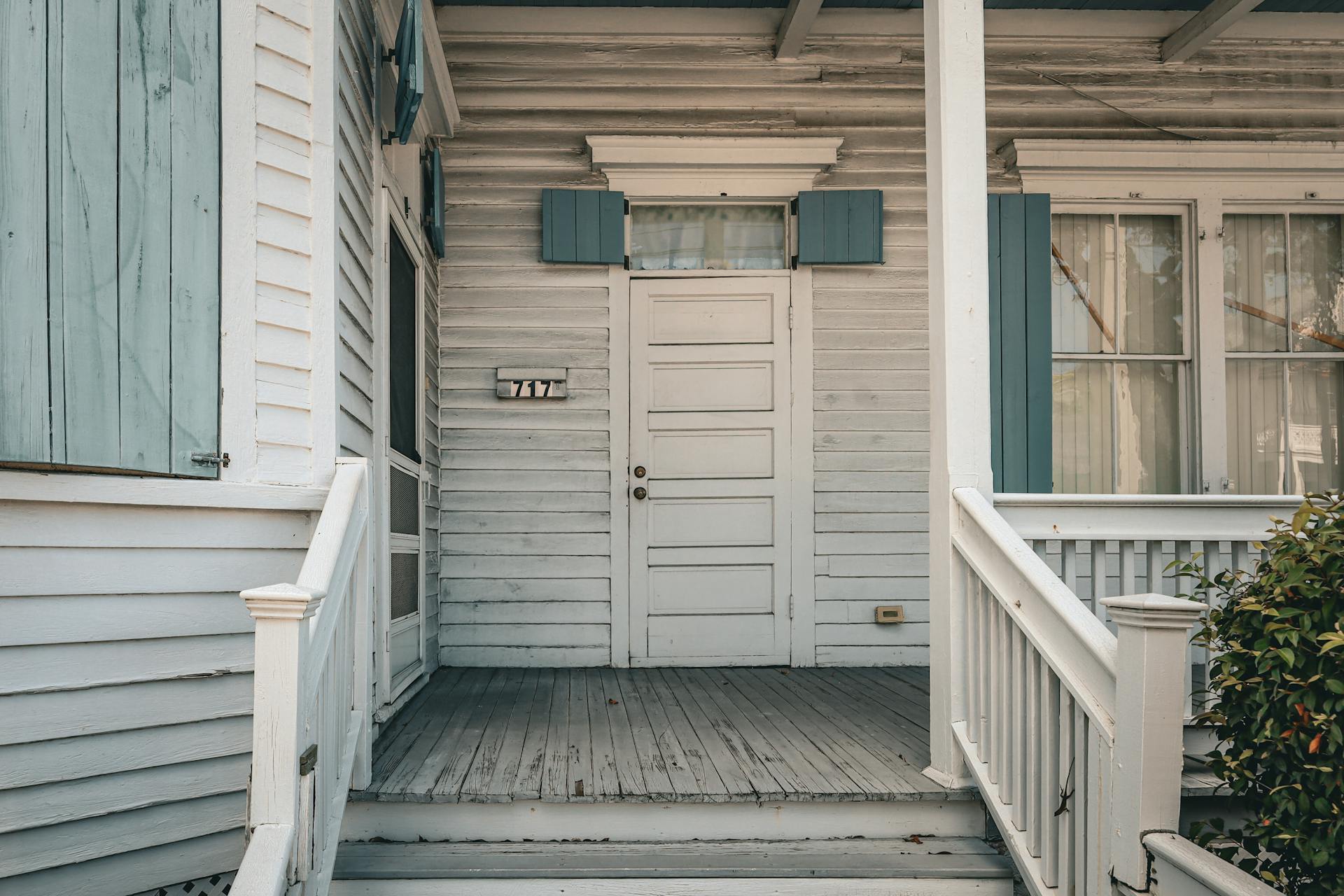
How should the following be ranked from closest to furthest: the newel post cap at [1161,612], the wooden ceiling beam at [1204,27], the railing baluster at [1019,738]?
the newel post cap at [1161,612]
the railing baluster at [1019,738]
the wooden ceiling beam at [1204,27]

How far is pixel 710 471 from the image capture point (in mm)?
4793

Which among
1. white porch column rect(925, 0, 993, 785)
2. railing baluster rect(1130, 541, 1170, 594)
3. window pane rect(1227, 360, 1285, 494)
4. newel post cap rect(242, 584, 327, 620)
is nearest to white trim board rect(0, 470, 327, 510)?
newel post cap rect(242, 584, 327, 620)

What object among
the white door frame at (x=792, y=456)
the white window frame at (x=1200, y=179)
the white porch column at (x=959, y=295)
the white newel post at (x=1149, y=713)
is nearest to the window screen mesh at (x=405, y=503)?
the white door frame at (x=792, y=456)

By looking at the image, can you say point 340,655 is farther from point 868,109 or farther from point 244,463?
point 868,109

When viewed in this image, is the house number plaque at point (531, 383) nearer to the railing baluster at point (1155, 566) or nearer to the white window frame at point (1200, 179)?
the white window frame at point (1200, 179)

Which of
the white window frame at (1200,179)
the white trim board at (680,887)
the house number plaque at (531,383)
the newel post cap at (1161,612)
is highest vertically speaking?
the white window frame at (1200,179)

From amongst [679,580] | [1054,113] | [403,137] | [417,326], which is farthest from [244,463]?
[1054,113]

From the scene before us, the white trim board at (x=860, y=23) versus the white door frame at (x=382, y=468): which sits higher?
the white trim board at (x=860, y=23)

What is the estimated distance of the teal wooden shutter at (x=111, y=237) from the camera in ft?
6.53

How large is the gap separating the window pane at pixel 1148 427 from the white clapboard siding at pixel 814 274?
898 mm

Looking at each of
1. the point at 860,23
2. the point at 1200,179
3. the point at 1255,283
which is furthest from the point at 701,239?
the point at 1255,283

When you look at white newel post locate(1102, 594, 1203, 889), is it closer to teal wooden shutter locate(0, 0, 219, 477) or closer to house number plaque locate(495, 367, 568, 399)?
teal wooden shutter locate(0, 0, 219, 477)

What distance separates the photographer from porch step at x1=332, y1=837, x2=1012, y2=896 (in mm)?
2424

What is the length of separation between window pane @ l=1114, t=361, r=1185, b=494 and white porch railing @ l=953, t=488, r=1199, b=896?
238 centimetres
